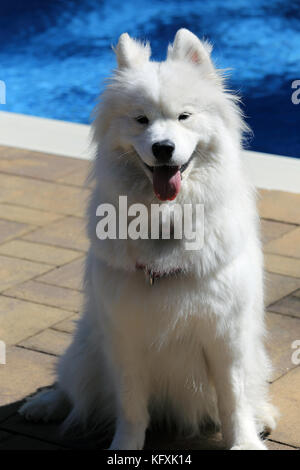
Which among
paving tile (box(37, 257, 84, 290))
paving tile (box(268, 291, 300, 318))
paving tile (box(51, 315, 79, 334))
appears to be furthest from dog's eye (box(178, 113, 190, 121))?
paving tile (box(37, 257, 84, 290))

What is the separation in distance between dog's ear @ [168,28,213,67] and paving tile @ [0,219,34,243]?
2.37 m

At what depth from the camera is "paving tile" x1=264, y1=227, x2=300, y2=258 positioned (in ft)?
14.8

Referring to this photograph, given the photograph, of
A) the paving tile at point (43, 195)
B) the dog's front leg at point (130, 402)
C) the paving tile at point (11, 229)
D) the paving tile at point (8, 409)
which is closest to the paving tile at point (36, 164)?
the paving tile at point (43, 195)

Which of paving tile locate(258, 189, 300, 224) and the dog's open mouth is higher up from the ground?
paving tile locate(258, 189, 300, 224)

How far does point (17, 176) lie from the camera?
223 inches

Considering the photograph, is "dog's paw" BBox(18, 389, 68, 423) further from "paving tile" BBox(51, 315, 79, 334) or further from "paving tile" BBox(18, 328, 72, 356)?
"paving tile" BBox(51, 315, 79, 334)

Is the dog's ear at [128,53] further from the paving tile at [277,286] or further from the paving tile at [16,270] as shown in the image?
the paving tile at [16,270]

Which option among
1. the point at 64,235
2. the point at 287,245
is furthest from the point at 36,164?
the point at 287,245

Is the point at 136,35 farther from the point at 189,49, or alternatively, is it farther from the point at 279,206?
the point at 189,49

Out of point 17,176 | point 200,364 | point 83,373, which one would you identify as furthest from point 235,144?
point 17,176

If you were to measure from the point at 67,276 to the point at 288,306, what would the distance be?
120 cm

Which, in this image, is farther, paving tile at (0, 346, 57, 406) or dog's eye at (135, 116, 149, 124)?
paving tile at (0, 346, 57, 406)

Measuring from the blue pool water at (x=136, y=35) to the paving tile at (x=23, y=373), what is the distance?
→ 15.7ft
